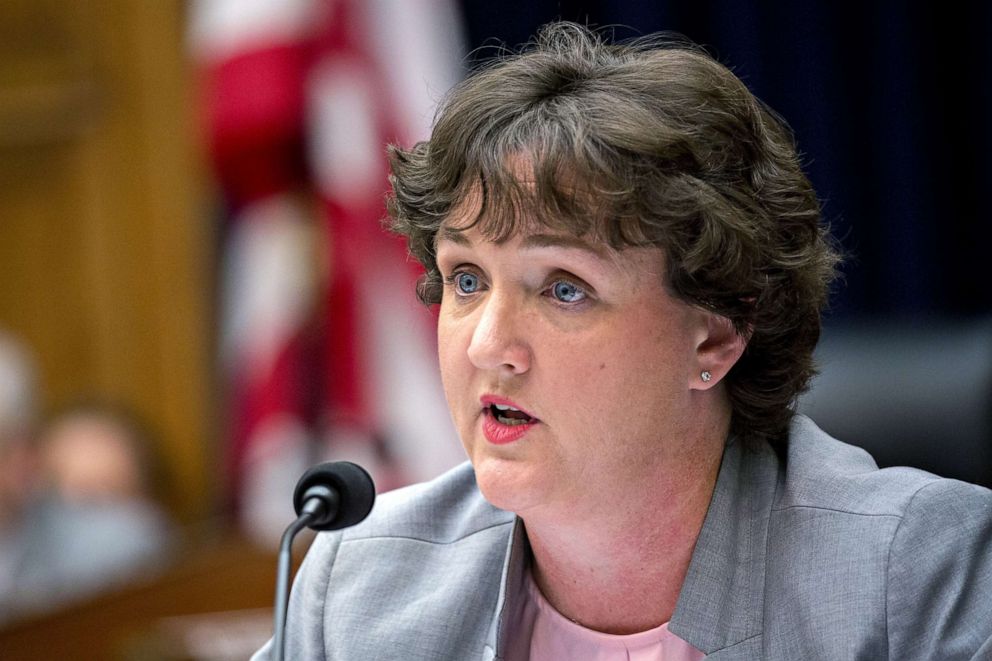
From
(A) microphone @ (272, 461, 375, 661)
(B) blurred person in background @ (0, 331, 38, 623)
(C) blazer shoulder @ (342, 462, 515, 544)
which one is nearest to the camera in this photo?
(A) microphone @ (272, 461, 375, 661)

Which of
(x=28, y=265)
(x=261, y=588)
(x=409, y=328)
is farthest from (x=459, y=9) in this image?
(x=28, y=265)

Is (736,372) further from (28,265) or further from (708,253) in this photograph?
(28,265)

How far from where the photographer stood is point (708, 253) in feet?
4.98

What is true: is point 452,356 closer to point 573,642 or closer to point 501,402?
point 501,402

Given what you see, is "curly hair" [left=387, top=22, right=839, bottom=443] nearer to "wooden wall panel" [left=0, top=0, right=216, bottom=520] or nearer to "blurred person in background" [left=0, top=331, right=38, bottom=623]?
"blurred person in background" [left=0, top=331, right=38, bottom=623]

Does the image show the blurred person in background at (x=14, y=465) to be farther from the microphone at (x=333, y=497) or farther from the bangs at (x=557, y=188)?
the bangs at (x=557, y=188)

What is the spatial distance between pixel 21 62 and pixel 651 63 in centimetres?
401

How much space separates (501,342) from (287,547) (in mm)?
337

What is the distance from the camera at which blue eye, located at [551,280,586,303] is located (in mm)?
1512

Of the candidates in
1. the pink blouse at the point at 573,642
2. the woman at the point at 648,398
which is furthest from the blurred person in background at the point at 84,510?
the woman at the point at 648,398

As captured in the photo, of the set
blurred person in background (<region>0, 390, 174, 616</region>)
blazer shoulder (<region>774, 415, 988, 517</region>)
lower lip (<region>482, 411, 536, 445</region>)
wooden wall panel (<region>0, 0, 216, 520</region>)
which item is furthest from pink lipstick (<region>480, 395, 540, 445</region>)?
wooden wall panel (<region>0, 0, 216, 520</region>)

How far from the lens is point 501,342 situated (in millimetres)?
1502

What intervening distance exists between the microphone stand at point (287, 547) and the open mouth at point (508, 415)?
21 centimetres

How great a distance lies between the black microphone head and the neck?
0.20 meters
